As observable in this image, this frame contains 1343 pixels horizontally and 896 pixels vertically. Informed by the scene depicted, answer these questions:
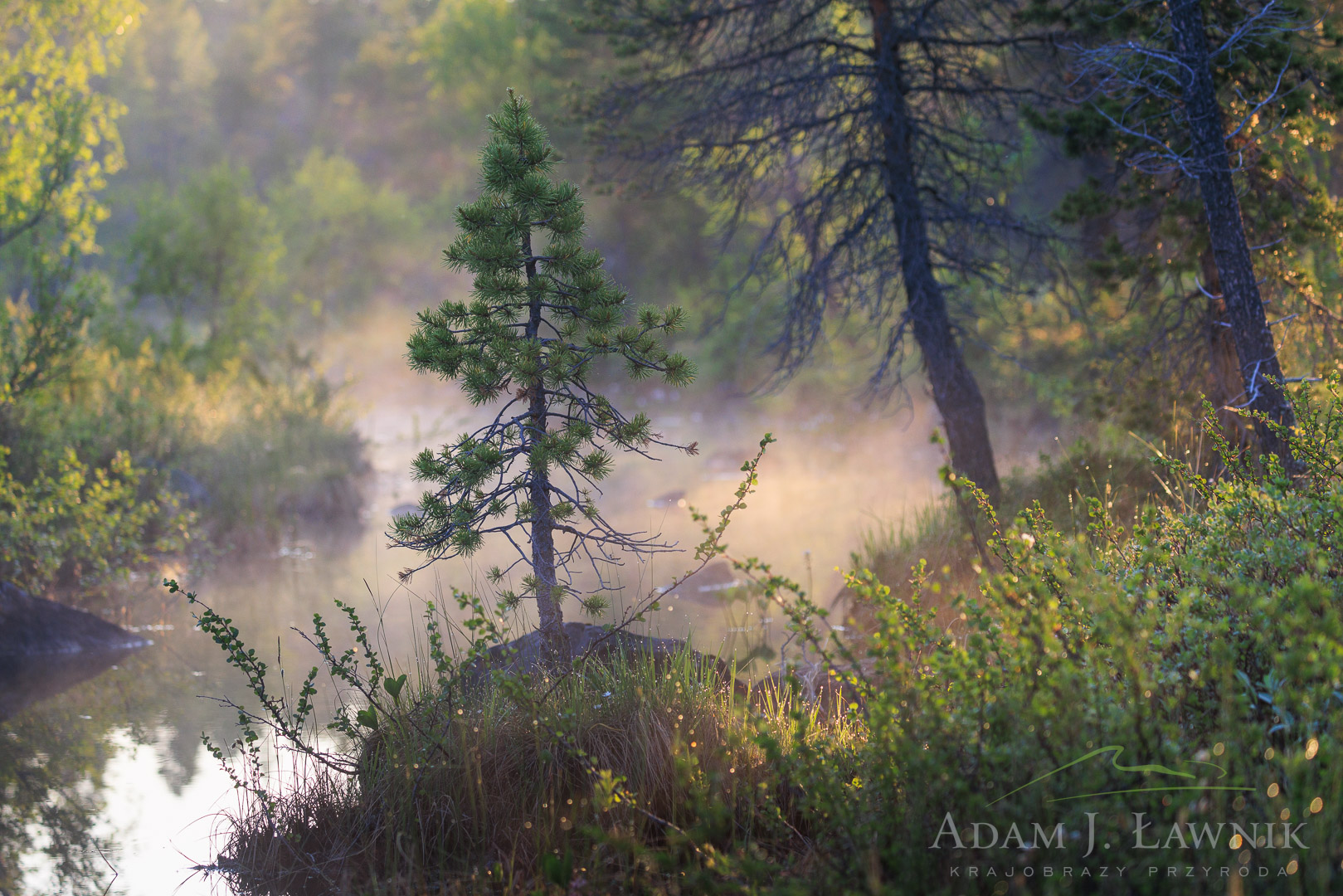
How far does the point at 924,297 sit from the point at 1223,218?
8.51 feet

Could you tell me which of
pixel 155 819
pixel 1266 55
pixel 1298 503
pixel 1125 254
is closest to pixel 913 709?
pixel 1298 503

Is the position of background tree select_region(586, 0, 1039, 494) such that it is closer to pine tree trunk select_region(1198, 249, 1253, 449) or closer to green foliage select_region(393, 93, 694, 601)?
pine tree trunk select_region(1198, 249, 1253, 449)

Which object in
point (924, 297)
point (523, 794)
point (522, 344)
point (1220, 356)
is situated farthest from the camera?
point (924, 297)

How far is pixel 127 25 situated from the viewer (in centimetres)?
1336

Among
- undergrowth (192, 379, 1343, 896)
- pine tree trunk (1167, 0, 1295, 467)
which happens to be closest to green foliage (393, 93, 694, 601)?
undergrowth (192, 379, 1343, 896)

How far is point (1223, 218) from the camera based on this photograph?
21.1ft

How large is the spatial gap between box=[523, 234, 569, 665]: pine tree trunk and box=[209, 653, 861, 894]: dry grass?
0.48 meters

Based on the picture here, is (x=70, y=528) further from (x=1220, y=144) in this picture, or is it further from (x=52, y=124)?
(x=1220, y=144)

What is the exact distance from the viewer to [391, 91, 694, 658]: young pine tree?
496 cm

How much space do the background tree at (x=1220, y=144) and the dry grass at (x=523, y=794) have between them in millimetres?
4285

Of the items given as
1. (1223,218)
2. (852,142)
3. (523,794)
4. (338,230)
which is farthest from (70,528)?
(338,230)

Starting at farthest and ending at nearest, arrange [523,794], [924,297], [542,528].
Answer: [924,297] → [542,528] → [523,794]

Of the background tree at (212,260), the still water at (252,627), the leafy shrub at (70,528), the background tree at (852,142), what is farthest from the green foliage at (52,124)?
the background tree at (212,260)

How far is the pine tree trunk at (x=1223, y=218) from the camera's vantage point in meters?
6.35
